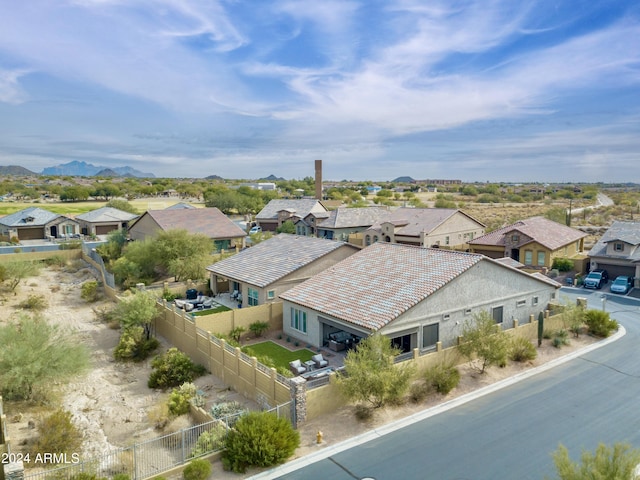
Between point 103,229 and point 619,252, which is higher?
point 619,252

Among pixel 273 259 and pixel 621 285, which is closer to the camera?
pixel 273 259

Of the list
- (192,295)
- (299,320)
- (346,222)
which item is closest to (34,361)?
(299,320)

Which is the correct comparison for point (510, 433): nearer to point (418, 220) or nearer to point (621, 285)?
point (621, 285)

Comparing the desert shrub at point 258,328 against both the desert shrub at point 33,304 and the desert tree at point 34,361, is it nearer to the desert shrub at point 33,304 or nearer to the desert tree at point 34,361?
the desert tree at point 34,361

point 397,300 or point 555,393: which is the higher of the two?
point 397,300

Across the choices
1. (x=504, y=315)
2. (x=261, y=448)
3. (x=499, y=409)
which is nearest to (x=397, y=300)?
(x=499, y=409)

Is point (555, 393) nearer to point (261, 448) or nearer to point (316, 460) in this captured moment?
point (316, 460)

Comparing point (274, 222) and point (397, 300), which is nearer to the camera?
point (397, 300)
